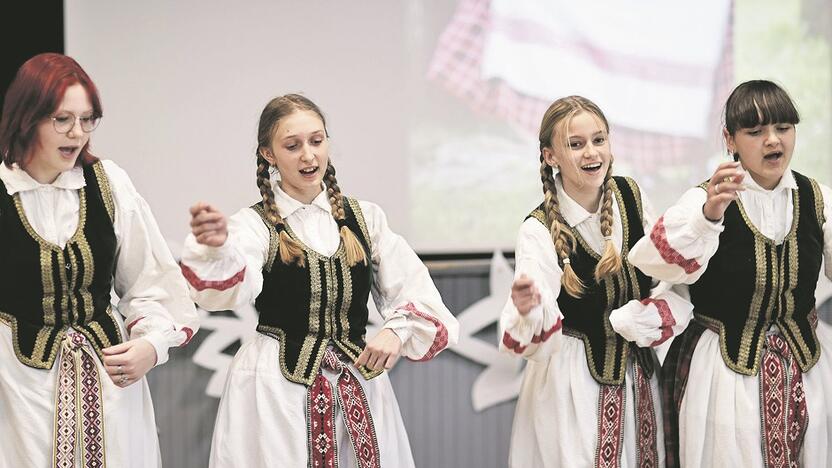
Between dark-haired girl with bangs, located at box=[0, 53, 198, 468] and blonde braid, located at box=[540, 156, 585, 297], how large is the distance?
0.92m

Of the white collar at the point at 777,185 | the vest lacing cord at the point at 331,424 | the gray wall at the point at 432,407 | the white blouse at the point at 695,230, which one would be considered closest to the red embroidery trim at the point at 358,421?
the vest lacing cord at the point at 331,424

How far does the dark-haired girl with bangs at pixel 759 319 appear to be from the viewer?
2.56m

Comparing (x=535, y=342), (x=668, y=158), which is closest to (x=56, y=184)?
(x=535, y=342)

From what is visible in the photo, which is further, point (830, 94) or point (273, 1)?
point (830, 94)

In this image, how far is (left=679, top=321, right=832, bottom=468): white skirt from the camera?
256cm

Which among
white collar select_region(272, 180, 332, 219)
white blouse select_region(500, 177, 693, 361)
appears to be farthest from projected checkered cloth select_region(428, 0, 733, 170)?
white collar select_region(272, 180, 332, 219)

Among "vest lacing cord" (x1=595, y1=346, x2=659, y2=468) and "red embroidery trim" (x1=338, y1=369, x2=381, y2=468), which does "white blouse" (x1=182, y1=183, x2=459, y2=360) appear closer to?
"red embroidery trim" (x1=338, y1=369, x2=381, y2=468)

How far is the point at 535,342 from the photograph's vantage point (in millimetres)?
2467

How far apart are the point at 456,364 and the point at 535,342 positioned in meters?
1.74

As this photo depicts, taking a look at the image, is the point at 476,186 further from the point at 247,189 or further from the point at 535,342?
the point at 535,342

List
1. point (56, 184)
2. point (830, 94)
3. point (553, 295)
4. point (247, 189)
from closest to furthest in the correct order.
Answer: point (56, 184)
point (553, 295)
point (247, 189)
point (830, 94)

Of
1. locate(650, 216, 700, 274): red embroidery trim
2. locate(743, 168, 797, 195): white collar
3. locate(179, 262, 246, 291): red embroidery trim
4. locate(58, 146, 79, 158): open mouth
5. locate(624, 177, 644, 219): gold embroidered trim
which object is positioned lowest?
locate(179, 262, 246, 291): red embroidery trim

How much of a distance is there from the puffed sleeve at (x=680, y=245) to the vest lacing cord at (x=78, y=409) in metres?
1.27

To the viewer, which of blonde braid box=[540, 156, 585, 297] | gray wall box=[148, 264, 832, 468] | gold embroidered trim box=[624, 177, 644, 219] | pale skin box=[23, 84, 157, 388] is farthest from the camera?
gray wall box=[148, 264, 832, 468]
